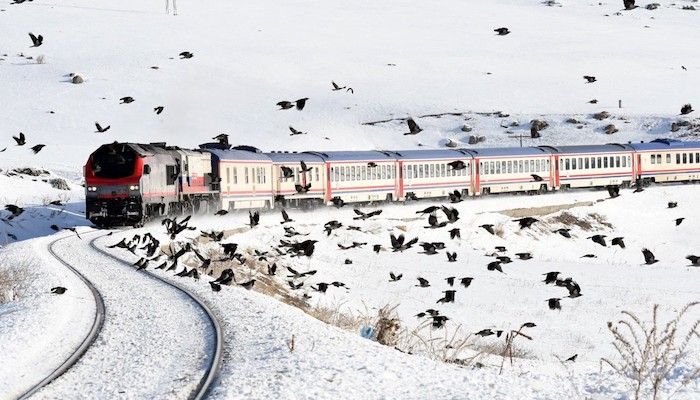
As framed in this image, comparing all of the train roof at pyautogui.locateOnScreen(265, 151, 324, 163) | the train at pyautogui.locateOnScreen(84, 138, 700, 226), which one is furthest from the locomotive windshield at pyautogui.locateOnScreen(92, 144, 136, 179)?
the train roof at pyautogui.locateOnScreen(265, 151, 324, 163)

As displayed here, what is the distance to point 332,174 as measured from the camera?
4800 centimetres

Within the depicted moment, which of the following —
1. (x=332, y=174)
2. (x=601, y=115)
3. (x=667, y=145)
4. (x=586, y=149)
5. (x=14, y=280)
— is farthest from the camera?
(x=601, y=115)

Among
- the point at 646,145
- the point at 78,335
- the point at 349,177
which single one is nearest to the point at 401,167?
the point at 349,177

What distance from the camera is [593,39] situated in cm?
12688

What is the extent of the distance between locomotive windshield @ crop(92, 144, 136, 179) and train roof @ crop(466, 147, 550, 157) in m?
24.3

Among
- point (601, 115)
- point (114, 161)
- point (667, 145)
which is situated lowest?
point (114, 161)

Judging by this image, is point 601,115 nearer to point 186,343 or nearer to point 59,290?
point 59,290

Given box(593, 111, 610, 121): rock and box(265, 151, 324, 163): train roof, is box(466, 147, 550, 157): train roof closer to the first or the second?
box(265, 151, 324, 163): train roof

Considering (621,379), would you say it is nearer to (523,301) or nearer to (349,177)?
(523,301)

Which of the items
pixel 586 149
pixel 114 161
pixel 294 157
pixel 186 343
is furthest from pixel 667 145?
pixel 186 343

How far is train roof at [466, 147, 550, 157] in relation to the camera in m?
54.0

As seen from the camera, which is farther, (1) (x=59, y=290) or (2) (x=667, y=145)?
(2) (x=667, y=145)

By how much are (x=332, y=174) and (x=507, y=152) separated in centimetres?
1168

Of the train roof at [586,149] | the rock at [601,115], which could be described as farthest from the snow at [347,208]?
the train roof at [586,149]
